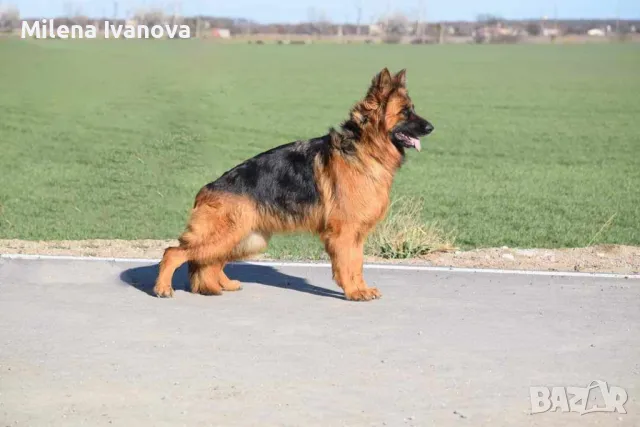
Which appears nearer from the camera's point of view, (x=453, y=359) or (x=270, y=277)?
(x=453, y=359)

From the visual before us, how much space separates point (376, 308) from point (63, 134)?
20490 mm

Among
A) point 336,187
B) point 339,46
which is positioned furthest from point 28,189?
point 339,46

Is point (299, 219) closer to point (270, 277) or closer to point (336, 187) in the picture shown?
point (336, 187)

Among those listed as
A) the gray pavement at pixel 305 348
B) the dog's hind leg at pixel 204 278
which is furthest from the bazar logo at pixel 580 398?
the dog's hind leg at pixel 204 278

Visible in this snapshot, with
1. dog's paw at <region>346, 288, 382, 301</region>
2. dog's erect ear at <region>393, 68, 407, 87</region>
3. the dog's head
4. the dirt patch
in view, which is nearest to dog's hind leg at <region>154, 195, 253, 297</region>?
dog's paw at <region>346, 288, 382, 301</region>

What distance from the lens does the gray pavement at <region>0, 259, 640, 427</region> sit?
20.0ft

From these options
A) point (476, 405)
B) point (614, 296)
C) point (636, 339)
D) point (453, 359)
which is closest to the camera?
point (476, 405)

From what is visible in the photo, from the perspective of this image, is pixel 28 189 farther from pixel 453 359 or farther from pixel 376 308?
pixel 453 359

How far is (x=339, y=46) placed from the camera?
7012 cm

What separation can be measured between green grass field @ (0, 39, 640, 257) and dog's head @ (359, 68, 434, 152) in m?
2.78

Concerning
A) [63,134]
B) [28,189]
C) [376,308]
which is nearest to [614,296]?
[376,308]

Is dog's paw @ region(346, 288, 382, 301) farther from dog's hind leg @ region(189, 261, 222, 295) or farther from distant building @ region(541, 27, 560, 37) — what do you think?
distant building @ region(541, 27, 560, 37)

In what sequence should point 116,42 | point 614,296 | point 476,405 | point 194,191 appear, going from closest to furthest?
point 476,405 < point 614,296 < point 194,191 < point 116,42

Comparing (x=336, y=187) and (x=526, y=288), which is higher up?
(x=336, y=187)
